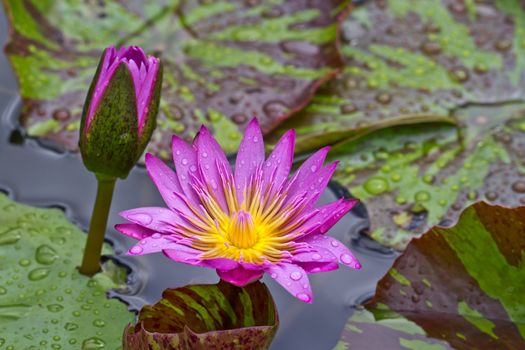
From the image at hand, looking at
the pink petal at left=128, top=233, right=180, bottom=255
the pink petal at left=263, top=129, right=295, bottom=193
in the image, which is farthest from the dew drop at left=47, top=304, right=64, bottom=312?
the pink petal at left=263, top=129, right=295, bottom=193

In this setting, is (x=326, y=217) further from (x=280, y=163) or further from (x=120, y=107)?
(x=120, y=107)

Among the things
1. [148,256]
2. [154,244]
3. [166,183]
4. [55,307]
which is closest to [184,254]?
[154,244]

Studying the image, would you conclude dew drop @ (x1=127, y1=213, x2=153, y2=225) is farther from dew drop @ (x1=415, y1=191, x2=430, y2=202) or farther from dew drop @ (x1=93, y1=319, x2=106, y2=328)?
dew drop @ (x1=415, y1=191, x2=430, y2=202)

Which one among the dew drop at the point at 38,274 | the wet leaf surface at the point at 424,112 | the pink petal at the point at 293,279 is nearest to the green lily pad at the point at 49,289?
the dew drop at the point at 38,274

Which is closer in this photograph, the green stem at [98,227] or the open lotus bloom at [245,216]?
the open lotus bloom at [245,216]

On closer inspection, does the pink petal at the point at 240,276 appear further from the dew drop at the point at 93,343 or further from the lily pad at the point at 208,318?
the dew drop at the point at 93,343

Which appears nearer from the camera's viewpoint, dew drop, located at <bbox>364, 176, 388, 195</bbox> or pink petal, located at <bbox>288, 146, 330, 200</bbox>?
pink petal, located at <bbox>288, 146, 330, 200</bbox>
